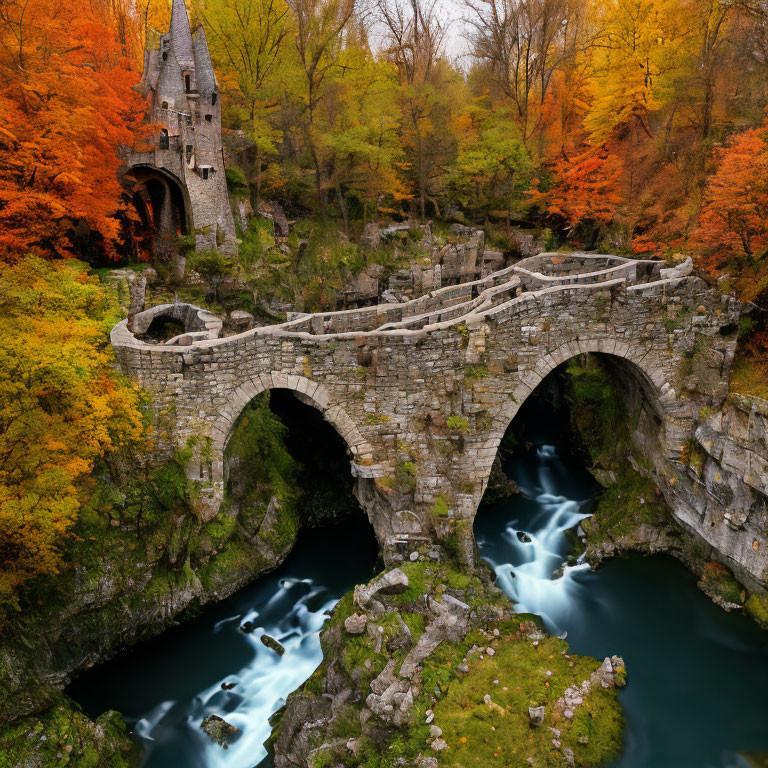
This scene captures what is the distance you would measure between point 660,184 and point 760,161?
24.6ft

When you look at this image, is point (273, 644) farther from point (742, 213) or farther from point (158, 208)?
point (158, 208)

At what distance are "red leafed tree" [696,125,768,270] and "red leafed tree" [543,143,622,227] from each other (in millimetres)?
6750

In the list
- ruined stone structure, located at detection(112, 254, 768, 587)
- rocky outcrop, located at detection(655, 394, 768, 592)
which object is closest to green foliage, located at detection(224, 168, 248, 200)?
ruined stone structure, located at detection(112, 254, 768, 587)

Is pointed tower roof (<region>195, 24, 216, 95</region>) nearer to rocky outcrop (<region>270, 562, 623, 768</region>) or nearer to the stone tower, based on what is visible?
the stone tower

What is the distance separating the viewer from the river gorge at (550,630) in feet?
36.0

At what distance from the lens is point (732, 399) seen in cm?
1327

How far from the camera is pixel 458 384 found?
13.4 meters

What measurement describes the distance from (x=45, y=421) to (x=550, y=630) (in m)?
12.4

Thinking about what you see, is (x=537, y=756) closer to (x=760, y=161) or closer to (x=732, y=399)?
(x=732, y=399)

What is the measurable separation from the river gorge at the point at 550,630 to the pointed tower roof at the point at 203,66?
18376 mm

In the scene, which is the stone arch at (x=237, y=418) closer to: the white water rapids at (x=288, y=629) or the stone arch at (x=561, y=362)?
the stone arch at (x=561, y=362)

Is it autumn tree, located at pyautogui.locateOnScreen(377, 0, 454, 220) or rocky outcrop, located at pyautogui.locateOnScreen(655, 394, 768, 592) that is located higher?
autumn tree, located at pyautogui.locateOnScreen(377, 0, 454, 220)

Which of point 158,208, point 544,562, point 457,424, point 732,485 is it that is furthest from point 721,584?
point 158,208

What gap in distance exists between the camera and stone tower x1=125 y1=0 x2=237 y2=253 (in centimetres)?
2102
